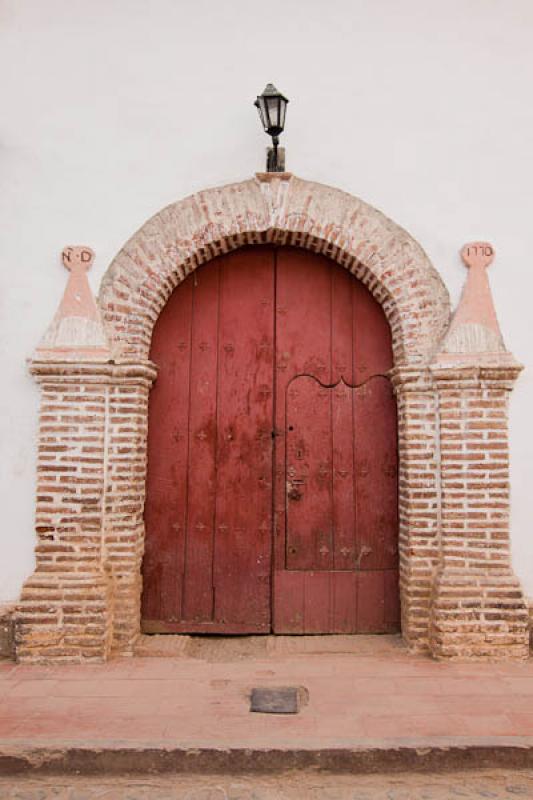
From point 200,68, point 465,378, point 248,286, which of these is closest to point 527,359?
point 465,378

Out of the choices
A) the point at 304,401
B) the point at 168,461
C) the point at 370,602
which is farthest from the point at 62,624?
the point at 304,401

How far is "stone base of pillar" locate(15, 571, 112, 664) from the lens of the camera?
3.93m

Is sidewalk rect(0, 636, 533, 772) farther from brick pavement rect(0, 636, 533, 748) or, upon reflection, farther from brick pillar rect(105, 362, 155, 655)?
brick pillar rect(105, 362, 155, 655)

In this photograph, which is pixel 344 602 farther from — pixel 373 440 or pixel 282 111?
pixel 282 111

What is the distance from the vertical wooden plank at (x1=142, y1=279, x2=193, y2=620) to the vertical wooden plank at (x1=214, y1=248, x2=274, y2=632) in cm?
26

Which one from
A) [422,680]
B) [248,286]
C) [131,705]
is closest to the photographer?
[131,705]

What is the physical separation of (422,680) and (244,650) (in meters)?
1.20

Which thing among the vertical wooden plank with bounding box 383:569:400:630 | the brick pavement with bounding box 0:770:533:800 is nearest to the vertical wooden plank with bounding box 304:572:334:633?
the vertical wooden plank with bounding box 383:569:400:630

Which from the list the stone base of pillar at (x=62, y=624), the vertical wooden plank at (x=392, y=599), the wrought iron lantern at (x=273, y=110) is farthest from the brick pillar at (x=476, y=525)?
the stone base of pillar at (x=62, y=624)

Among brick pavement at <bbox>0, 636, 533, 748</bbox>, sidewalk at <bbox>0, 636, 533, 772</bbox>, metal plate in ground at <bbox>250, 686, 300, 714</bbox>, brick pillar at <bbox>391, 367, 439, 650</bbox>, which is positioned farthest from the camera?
brick pillar at <bbox>391, 367, 439, 650</bbox>

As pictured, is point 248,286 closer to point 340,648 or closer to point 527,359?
point 527,359

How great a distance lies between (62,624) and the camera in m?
3.94

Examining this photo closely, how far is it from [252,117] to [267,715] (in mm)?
3816

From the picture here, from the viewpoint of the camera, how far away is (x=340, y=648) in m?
4.16
